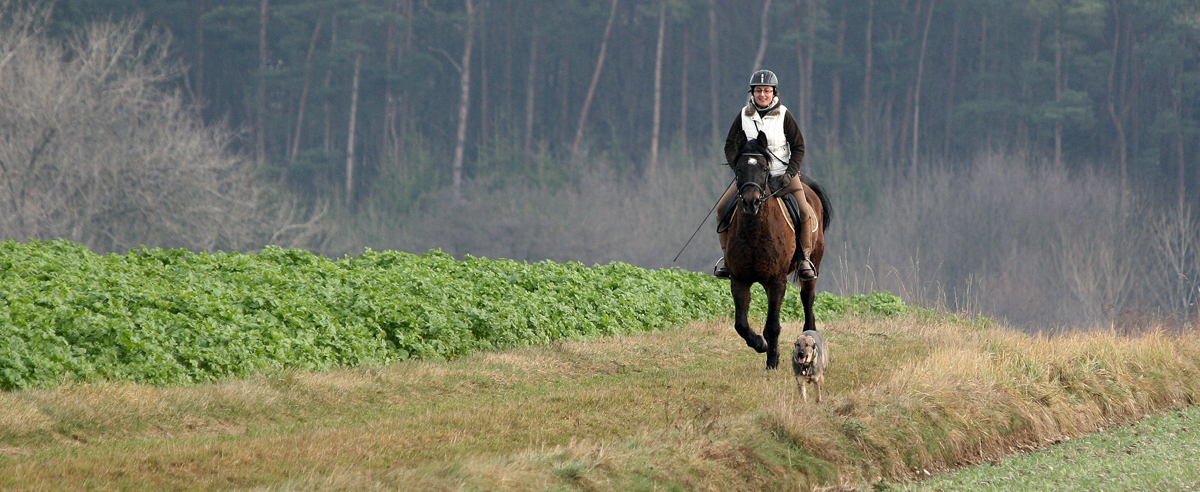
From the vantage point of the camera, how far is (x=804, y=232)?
40.9 feet

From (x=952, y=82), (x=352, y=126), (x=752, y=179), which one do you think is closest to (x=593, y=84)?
(x=352, y=126)

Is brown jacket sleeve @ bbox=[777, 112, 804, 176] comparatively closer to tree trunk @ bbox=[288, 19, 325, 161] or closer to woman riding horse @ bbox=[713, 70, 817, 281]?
woman riding horse @ bbox=[713, 70, 817, 281]

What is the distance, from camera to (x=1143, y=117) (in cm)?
5681

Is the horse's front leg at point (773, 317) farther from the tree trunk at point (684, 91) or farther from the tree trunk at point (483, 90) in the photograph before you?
the tree trunk at point (483, 90)

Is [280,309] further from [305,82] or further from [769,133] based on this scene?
[305,82]

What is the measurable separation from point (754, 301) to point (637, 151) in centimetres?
4854

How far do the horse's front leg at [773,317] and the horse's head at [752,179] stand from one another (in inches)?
42.6

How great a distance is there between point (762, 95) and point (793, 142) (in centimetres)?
63

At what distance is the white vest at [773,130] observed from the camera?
11695mm

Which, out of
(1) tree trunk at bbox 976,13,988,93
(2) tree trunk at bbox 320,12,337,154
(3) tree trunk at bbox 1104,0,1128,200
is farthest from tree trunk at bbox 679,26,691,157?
(3) tree trunk at bbox 1104,0,1128,200

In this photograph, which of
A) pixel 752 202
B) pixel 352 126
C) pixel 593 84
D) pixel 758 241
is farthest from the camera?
pixel 593 84

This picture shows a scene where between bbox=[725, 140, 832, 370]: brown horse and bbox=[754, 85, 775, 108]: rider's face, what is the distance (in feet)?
1.74

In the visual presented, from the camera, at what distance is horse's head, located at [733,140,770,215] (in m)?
11.2

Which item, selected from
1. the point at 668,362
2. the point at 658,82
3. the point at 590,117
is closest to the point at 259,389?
the point at 668,362
